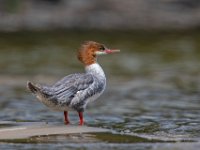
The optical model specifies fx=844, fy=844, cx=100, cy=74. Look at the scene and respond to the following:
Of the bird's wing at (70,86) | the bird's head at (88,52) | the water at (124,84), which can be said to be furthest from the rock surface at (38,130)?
the bird's head at (88,52)

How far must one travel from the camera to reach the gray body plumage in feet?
40.4

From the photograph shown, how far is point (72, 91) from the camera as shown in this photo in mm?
12570

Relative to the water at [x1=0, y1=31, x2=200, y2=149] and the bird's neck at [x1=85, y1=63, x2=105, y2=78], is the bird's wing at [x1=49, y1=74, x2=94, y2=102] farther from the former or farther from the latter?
the water at [x1=0, y1=31, x2=200, y2=149]

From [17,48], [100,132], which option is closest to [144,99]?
[100,132]

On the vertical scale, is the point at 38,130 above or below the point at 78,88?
below

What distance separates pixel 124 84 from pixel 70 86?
6614 millimetres

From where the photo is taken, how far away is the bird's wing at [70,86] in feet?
40.6

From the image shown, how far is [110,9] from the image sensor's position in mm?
29297

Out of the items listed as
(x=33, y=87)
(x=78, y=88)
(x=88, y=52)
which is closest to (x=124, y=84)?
(x=88, y=52)

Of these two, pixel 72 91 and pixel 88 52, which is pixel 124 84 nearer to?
pixel 88 52

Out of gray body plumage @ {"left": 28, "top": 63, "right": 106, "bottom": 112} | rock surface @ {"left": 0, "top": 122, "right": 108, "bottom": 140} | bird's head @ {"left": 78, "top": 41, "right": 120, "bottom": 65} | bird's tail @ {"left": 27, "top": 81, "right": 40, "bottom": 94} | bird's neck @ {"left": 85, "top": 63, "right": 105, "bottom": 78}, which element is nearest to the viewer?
rock surface @ {"left": 0, "top": 122, "right": 108, "bottom": 140}

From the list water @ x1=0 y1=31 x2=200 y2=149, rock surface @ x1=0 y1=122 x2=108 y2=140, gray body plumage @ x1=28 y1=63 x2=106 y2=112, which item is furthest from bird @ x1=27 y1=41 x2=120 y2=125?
water @ x1=0 y1=31 x2=200 y2=149

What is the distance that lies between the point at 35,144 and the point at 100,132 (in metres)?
1.16

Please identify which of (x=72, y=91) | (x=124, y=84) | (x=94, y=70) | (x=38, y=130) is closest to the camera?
(x=38, y=130)
